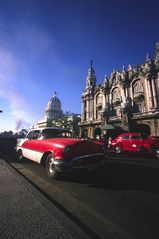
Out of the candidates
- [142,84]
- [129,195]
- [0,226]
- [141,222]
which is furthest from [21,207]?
[142,84]

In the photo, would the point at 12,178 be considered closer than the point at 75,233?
No

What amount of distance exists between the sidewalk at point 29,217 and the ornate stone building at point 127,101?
25124 millimetres

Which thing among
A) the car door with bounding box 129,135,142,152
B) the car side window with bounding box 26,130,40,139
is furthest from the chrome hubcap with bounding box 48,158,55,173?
the car door with bounding box 129,135,142,152

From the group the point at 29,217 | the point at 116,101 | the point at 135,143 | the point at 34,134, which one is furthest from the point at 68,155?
the point at 116,101

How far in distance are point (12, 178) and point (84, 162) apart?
7.63 feet

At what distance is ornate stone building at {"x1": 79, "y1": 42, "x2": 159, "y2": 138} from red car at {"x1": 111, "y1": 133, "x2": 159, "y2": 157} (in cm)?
1266

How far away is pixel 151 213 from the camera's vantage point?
2701 millimetres

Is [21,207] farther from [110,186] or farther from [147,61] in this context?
[147,61]

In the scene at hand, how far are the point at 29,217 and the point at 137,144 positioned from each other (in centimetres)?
1204

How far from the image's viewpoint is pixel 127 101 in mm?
30031

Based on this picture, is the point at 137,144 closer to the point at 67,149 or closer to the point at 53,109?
the point at 67,149

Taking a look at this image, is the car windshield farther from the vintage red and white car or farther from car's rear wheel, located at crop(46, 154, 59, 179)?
car's rear wheel, located at crop(46, 154, 59, 179)

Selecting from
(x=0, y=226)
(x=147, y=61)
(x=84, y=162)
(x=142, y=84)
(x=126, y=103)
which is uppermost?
(x=147, y=61)

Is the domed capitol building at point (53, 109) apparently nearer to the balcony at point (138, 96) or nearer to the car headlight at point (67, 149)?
the balcony at point (138, 96)
